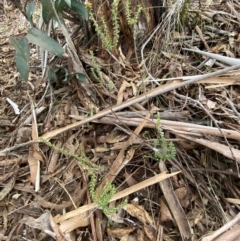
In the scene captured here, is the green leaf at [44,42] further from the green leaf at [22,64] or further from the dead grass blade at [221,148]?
the dead grass blade at [221,148]

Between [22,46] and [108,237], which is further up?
[22,46]

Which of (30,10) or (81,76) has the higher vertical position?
(30,10)

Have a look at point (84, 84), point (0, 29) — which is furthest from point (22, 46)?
point (0, 29)

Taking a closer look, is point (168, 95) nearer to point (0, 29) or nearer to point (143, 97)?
point (143, 97)

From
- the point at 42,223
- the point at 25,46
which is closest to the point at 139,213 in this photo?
the point at 42,223

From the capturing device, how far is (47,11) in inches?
51.8

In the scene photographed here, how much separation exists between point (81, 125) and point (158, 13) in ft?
1.70

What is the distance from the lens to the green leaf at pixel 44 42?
1.30 meters

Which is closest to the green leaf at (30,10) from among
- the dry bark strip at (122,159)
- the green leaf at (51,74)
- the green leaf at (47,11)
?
the green leaf at (47,11)

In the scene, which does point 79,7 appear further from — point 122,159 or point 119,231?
point 119,231

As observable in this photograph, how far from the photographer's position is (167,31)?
147 cm

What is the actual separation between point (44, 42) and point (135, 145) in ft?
1.46

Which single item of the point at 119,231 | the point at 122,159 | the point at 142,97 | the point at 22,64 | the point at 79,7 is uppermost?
the point at 79,7

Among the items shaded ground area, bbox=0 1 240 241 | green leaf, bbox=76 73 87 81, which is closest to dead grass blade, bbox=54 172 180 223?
shaded ground area, bbox=0 1 240 241
